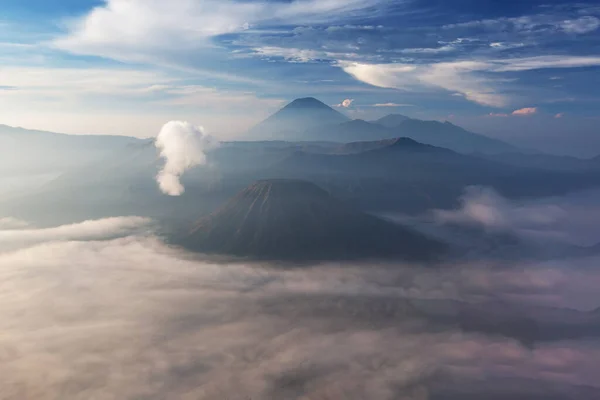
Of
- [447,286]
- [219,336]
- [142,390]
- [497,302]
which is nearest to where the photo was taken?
[142,390]

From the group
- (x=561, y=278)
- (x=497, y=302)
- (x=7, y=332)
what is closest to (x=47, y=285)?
(x=7, y=332)

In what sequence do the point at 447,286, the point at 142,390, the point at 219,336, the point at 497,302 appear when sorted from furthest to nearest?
the point at 447,286, the point at 497,302, the point at 219,336, the point at 142,390

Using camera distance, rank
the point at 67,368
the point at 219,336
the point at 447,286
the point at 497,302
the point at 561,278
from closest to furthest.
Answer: the point at 67,368 → the point at 219,336 → the point at 497,302 → the point at 447,286 → the point at 561,278

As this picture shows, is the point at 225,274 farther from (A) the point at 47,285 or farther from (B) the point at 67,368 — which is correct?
(B) the point at 67,368

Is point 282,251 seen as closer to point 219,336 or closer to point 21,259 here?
point 219,336

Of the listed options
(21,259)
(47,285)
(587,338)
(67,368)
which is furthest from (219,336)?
(21,259)

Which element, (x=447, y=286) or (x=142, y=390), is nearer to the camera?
(x=142, y=390)
